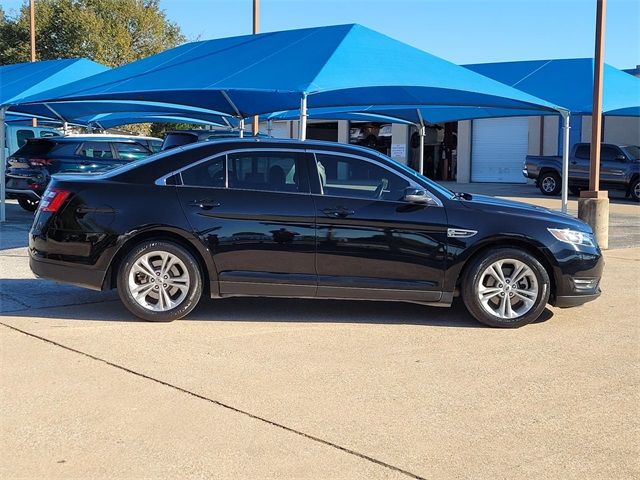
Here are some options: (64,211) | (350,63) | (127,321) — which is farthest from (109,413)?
(350,63)

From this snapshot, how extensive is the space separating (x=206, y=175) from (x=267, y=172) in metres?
0.55

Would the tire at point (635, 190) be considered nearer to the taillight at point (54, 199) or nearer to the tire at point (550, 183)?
the tire at point (550, 183)

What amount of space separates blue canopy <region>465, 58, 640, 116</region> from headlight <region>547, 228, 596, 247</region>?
9690mm

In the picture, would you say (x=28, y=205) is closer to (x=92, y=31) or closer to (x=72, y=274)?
(x=72, y=274)

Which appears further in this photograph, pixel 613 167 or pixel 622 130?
pixel 622 130

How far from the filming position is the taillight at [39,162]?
15797 mm

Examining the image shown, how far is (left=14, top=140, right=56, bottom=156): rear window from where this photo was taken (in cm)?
1594

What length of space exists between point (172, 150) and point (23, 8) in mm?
40683

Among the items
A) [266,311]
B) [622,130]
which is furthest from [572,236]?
[622,130]

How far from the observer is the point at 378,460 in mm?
3961

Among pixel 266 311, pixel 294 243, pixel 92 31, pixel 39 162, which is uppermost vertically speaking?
pixel 92 31

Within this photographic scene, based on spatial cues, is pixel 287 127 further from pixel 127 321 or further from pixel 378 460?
pixel 378 460

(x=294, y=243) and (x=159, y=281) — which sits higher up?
(x=294, y=243)

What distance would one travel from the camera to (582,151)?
2570cm
